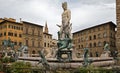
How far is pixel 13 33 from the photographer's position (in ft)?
263

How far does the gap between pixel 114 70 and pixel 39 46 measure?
81503 millimetres

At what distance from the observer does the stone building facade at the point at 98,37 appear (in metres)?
86.0

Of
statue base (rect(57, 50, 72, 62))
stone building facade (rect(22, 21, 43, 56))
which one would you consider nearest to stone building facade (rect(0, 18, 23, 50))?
stone building facade (rect(22, 21, 43, 56))

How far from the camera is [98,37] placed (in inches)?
3565

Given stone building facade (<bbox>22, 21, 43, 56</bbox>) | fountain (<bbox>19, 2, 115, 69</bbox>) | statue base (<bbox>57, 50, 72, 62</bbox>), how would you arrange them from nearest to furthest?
fountain (<bbox>19, 2, 115, 69</bbox>) < statue base (<bbox>57, 50, 72, 62</bbox>) < stone building facade (<bbox>22, 21, 43, 56</bbox>)

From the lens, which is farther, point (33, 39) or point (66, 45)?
point (33, 39)

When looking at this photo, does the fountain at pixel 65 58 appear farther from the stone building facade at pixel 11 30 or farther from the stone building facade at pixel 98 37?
the stone building facade at pixel 98 37

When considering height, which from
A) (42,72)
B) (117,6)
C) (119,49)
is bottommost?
(42,72)

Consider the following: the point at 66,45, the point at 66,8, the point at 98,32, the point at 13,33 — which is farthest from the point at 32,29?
the point at 66,45

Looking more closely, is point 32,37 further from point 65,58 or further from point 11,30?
point 65,58

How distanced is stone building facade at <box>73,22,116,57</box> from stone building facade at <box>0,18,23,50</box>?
2105 cm

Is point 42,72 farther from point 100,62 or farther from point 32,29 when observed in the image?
point 32,29

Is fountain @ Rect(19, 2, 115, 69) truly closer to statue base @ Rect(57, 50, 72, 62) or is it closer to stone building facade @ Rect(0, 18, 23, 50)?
statue base @ Rect(57, 50, 72, 62)

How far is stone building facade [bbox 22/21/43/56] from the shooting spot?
85938mm
